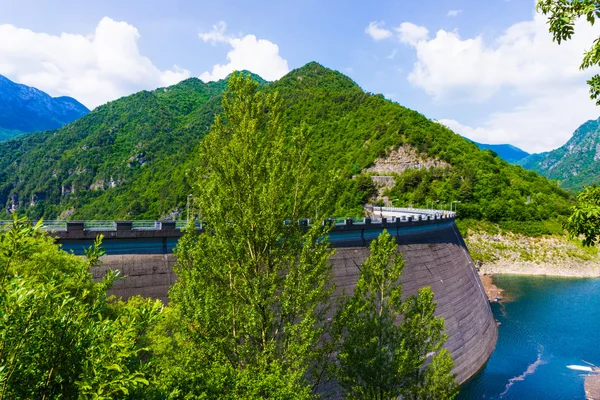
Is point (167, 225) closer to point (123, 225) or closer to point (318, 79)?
point (123, 225)

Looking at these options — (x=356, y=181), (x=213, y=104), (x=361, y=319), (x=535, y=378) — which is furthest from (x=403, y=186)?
(x=213, y=104)

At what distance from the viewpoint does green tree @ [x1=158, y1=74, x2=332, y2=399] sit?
1244 centimetres

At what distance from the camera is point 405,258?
36219 millimetres

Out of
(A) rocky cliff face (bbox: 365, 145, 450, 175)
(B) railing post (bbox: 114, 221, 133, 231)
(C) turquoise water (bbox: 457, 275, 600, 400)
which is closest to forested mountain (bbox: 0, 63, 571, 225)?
(A) rocky cliff face (bbox: 365, 145, 450, 175)

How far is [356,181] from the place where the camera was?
342ft

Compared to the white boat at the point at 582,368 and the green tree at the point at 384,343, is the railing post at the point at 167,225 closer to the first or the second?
the green tree at the point at 384,343

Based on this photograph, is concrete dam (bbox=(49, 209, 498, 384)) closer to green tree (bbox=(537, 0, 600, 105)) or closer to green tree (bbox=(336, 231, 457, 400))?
green tree (bbox=(336, 231, 457, 400))

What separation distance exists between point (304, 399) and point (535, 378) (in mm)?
35652

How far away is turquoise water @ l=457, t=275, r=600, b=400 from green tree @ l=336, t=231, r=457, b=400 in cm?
1935

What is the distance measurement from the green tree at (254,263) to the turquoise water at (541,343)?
2642cm

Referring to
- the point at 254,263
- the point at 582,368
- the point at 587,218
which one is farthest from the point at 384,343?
the point at 582,368

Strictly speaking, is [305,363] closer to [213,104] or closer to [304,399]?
[304,399]

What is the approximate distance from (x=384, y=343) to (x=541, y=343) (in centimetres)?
3885

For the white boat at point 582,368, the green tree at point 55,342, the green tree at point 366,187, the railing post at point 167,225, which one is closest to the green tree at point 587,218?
the green tree at point 55,342
